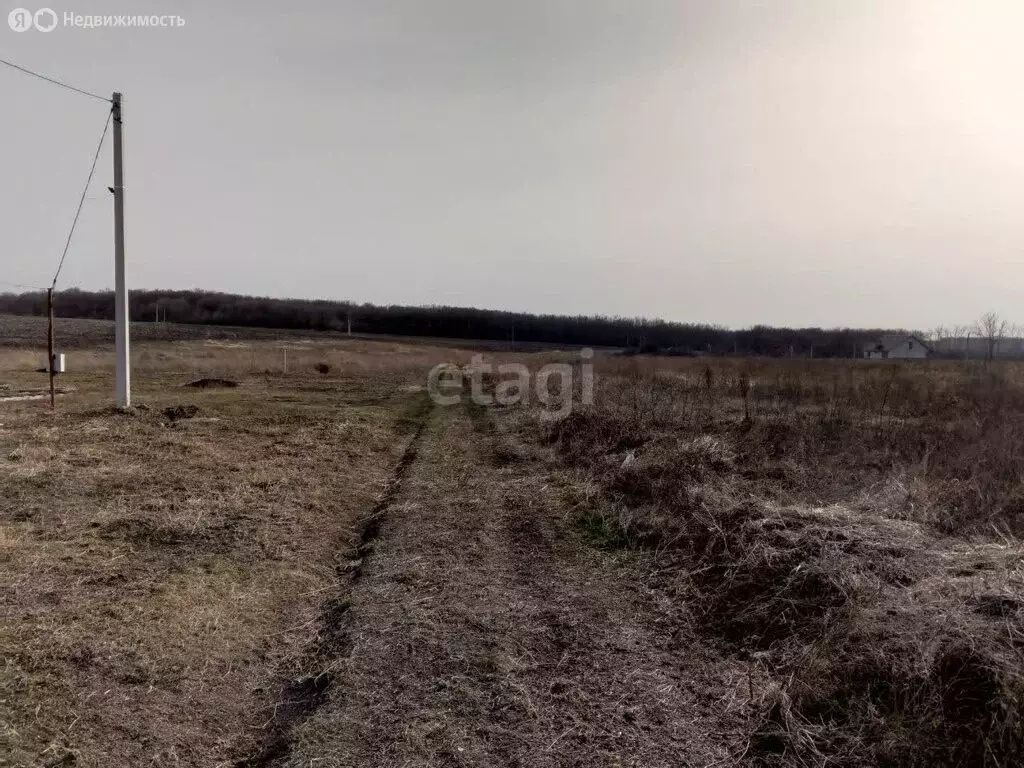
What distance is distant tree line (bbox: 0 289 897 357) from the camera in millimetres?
83750

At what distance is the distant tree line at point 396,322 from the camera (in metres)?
83.8

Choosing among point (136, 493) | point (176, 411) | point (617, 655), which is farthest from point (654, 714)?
point (176, 411)

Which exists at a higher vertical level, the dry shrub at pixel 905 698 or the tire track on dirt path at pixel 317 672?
the dry shrub at pixel 905 698

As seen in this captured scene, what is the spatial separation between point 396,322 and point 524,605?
93.5 metres

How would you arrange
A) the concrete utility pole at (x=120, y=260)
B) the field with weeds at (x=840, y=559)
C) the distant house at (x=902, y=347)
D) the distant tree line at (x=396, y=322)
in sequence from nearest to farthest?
the field with weeds at (x=840, y=559) → the concrete utility pole at (x=120, y=260) → the distant house at (x=902, y=347) → the distant tree line at (x=396, y=322)

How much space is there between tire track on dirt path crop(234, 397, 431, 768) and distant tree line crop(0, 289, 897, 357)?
7419 cm

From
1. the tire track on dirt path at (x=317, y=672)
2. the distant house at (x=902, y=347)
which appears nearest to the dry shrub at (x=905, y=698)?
the tire track on dirt path at (x=317, y=672)

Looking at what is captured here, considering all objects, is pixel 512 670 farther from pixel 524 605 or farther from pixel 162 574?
pixel 162 574

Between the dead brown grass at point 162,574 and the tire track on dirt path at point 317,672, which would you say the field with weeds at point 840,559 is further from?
the dead brown grass at point 162,574

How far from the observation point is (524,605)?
14.8ft

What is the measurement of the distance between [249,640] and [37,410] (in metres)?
13.2

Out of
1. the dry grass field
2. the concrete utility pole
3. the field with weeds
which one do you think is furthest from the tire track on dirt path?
the concrete utility pole

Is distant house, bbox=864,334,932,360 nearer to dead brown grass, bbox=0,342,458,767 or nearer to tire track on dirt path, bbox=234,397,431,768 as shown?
dead brown grass, bbox=0,342,458,767

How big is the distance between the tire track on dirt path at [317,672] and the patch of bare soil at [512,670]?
0.07ft
